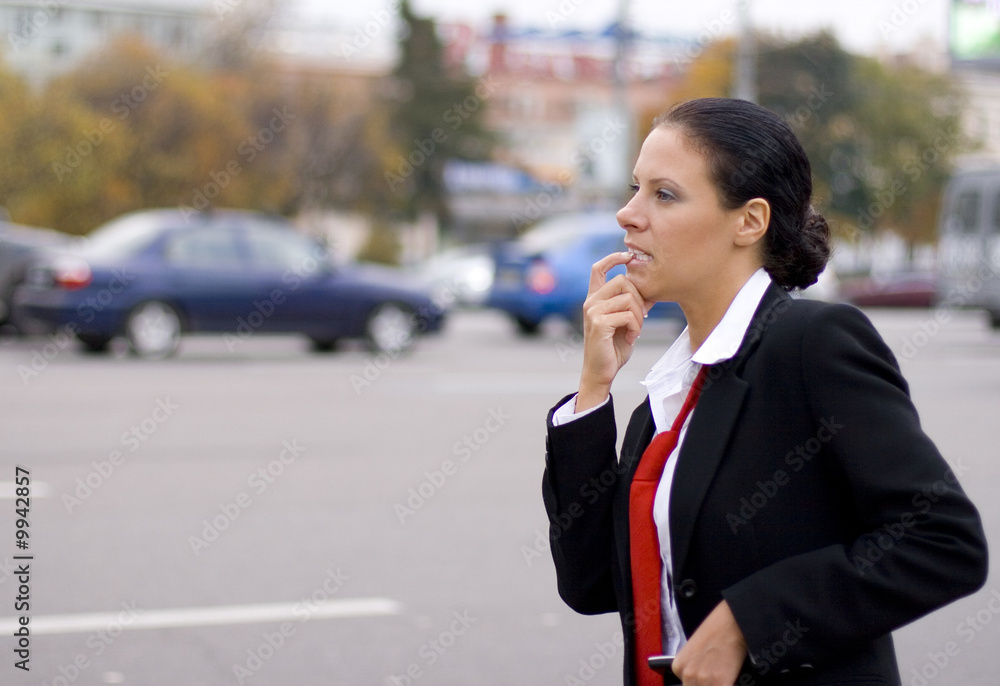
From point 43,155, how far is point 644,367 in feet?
68.2

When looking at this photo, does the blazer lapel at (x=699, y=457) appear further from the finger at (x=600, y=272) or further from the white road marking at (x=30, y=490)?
the white road marking at (x=30, y=490)

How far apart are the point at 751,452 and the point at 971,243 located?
65.6 feet

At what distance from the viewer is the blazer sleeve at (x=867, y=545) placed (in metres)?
1.73

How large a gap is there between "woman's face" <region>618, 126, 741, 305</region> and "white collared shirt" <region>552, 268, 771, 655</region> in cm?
6

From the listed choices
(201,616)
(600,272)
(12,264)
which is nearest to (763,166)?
(600,272)

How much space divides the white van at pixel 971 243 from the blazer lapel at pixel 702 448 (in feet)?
56.2

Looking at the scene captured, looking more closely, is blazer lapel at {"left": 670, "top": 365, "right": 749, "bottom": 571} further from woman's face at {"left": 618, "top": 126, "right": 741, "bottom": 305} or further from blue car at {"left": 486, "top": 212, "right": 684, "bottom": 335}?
blue car at {"left": 486, "top": 212, "right": 684, "bottom": 335}

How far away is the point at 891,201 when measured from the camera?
5003 centimetres

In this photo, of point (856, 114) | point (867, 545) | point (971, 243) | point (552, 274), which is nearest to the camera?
point (867, 545)

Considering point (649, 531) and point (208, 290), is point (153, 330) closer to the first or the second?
point (208, 290)

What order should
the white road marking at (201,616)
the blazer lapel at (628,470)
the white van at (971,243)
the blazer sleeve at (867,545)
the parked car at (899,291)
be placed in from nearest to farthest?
1. the blazer sleeve at (867,545)
2. the blazer lapel at (628,470)
3. the white road marking at (201,616)
4. the white van at (971,243)
5. the parked car at (899,291)

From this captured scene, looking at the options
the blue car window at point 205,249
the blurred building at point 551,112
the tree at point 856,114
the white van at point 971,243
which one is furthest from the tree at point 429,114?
the blue car window at point 205,249

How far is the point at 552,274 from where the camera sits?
59.6 ft

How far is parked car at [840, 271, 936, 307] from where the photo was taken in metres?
34.2
